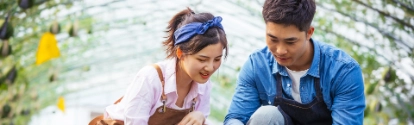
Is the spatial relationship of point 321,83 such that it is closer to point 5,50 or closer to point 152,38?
point 5,50

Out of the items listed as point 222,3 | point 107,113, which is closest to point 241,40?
point 222,3

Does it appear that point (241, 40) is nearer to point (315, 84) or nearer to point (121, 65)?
point (121, 65)

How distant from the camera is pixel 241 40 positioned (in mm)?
13000

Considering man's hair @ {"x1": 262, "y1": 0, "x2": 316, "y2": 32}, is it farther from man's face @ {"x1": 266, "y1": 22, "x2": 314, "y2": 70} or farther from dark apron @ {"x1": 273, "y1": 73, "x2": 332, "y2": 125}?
dark apron @ {"x1": 273, "y1": 73, "x2": 332, "y2": 125}

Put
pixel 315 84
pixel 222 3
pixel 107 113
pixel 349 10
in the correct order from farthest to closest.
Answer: pixel 222 3 → pixel 349 10 → pixel 107 113 → pixel 315 84

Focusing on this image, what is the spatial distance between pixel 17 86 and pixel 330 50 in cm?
1107

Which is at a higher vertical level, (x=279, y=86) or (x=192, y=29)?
(x=192, y=29)

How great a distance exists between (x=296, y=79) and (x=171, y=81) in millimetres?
526

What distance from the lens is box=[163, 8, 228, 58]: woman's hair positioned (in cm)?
353

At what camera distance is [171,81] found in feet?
12.0

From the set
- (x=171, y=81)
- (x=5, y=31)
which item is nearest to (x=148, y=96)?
(x=171, y=81)

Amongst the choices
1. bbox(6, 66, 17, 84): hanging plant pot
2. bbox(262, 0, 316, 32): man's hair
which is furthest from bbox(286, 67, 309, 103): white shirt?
bbox(6, 66, 17, 84): hanging plant pot

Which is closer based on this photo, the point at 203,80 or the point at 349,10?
the point at 203,80

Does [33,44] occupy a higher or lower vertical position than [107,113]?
lower
